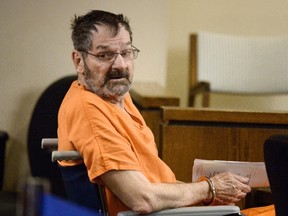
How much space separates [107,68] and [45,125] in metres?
1.45

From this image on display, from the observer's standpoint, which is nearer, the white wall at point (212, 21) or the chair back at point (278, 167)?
the chair back at point (278, 167)

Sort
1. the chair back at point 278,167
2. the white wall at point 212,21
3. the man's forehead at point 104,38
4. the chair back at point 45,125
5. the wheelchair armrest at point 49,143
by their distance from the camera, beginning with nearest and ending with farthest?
1. the chair back at point 278,167
2. the man's forehead at point 104,38
3. the wheelchair armrest at point 49,143
4. the chair back at point 45,125
5. the white wall at point 212,21

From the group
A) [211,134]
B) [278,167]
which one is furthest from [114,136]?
[211,134]

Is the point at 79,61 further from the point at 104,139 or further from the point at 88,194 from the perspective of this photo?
the point at 88,194

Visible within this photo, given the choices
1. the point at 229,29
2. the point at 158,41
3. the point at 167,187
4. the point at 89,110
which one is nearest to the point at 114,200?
the point at 167,187

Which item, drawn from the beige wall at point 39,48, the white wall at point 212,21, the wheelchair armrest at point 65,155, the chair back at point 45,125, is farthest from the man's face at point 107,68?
the white wall at point 212,21

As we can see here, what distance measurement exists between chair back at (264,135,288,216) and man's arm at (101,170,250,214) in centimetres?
39

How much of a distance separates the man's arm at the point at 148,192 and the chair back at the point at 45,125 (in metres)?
1.48

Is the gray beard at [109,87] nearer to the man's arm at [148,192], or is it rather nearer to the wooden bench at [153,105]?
the man's arm at [148,192]

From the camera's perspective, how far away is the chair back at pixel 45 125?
10.3 ft

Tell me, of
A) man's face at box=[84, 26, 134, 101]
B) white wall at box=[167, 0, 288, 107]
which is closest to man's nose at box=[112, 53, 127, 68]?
man's face at box=[84, 26, 134, 101]

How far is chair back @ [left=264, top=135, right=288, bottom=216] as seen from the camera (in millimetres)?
1246

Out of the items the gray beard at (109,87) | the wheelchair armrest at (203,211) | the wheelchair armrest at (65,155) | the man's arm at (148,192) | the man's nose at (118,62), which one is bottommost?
the wheelchair armrest at (203,211)

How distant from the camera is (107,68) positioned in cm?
183
